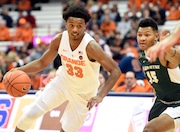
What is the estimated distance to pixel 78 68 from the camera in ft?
22.8

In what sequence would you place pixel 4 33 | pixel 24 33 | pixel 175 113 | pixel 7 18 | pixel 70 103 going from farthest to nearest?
pixel 7 18, pixel 4 33, pixel 24 33, pixel 70 103, pixel 175 113

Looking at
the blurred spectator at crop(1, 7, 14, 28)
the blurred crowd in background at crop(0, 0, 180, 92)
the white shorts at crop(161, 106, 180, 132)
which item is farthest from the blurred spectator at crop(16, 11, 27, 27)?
the white shorts at crop(161, 106, 180, 132)

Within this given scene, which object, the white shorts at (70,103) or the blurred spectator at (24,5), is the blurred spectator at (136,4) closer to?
the blurred spectator at (24,5)

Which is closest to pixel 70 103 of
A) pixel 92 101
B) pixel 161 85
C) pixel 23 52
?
pixel 92 101

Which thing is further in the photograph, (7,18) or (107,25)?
(7,18)

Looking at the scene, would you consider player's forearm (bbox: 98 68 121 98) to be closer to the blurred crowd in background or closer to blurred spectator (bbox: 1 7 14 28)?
the blurred crowd in background

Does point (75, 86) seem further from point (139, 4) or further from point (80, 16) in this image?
point (139, 4)

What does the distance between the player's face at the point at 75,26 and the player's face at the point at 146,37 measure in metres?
0.85

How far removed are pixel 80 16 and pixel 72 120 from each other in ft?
4.37

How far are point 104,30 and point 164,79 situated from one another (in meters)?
10.2

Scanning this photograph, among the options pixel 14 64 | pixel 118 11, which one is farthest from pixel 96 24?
pixel 14 64

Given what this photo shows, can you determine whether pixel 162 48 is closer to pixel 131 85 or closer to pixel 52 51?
pixel 52 51

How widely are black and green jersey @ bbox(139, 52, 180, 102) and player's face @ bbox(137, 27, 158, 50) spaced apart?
0.19 metres

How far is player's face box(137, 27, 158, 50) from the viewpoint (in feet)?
20.6
